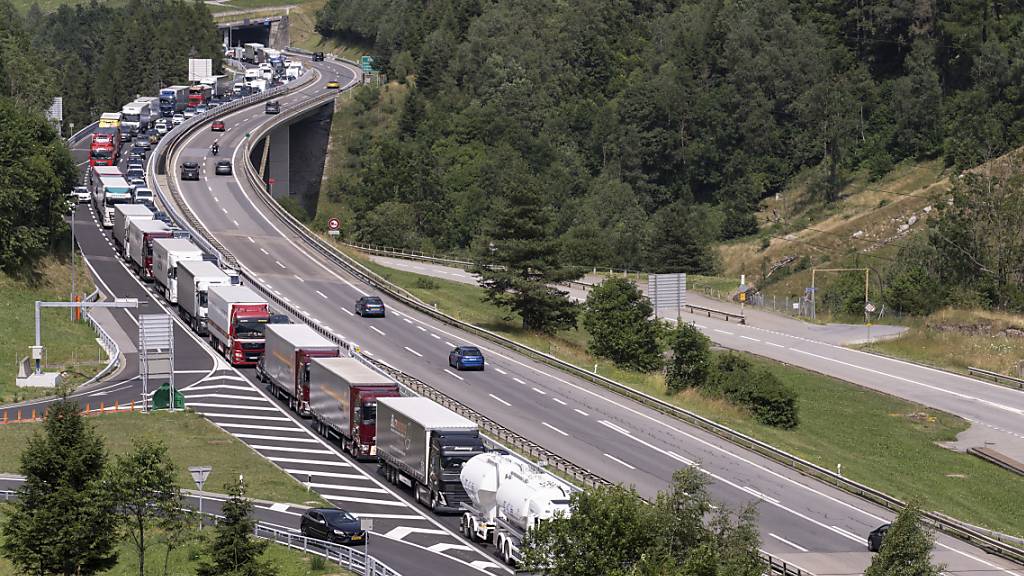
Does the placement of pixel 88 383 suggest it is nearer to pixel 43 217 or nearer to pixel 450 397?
pixel 450 397

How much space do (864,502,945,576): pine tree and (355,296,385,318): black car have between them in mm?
58595

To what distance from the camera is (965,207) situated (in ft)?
407

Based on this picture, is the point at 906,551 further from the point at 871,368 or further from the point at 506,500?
the point at 871,368

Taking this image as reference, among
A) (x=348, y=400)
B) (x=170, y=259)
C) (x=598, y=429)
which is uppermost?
(x=170, y=259)

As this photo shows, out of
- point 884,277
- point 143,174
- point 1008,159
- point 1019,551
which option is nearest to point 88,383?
point 1019,551

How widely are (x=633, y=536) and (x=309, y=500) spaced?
22874 mm

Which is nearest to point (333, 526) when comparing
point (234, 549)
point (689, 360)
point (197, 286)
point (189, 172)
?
point (234, 549)

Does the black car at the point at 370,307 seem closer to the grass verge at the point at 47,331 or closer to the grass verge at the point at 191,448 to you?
the grass verge at the point at 47,331

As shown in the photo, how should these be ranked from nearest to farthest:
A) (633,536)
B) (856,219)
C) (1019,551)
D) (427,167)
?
(633,536) → (1019,551) → (856,219) → (427,167)

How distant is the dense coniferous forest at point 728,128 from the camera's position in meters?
163

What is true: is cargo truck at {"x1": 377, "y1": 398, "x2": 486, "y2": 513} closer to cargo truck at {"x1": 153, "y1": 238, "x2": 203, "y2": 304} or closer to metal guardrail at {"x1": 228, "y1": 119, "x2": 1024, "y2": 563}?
metal guardrail at {"x1": 228, "y1": 119, "x2": 1024, "y2": 563}

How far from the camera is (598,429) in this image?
68.4 meters

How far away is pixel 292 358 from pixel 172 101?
132 metres

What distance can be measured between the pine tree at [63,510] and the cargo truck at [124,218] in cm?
6441
